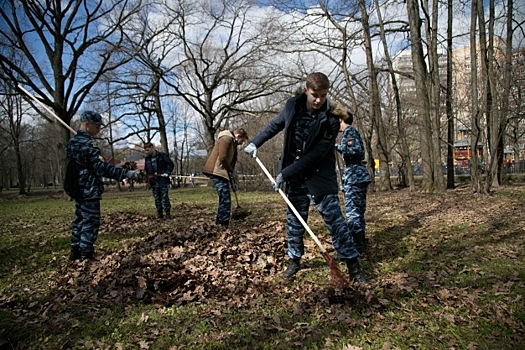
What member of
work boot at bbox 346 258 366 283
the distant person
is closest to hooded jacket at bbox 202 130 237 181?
the distant person

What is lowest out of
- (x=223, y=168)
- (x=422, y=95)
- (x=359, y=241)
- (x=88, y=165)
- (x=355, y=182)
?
(x=359, y=241)

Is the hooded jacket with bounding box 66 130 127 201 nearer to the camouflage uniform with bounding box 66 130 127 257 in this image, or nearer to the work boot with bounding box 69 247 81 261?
the camouflage uniform with bounding box 66 130 127 257

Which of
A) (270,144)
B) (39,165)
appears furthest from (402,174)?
(39,165)

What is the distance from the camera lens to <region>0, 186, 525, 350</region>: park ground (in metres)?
2.72

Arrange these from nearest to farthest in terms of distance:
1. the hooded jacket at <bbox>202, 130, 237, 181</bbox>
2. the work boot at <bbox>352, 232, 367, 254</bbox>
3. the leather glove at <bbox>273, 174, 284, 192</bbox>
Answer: the leather glove at <bbox>273, 174, 284, 192</bbox>, the work boot at <bbox>352, 232, 367, 254</bbox>, the hooded jacket at <bbox>202, 130, 237, 181</bbox>

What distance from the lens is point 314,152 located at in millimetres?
3562

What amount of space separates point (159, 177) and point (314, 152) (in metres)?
6.33

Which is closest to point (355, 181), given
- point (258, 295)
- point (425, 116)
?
point (258, 295)

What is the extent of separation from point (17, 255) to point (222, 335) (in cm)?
443

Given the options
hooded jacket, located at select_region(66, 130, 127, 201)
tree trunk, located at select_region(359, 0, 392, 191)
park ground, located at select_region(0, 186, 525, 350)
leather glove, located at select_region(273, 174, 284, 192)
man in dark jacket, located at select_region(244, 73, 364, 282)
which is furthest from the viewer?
tree trunk, located at select_region(359, 0, 392, 191)

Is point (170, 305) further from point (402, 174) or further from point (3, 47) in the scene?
point (402, 174)

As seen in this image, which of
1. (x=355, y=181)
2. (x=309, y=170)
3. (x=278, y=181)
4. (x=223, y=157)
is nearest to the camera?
(x=309, y=170)

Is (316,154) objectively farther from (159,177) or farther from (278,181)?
(159,177)

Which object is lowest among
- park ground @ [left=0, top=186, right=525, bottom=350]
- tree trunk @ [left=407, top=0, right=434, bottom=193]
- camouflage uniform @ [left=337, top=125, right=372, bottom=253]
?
park ground @ [left=0, top=186, right=525, bottom=350]
